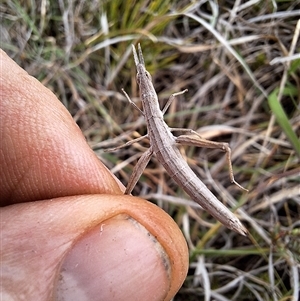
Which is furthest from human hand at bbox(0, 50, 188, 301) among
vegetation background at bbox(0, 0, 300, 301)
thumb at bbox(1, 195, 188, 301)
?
vegetation background at bbox(0, 0, 300, 301)

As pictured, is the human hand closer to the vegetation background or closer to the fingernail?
the fingernail

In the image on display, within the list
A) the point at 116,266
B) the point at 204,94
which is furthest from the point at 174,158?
the point at 204,94

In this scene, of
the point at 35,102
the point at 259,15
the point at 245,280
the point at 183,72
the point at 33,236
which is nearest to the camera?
the point at 33,236

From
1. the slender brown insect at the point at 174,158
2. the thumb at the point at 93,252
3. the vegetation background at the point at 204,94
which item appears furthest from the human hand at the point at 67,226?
the vegetation background at the point at 204,94

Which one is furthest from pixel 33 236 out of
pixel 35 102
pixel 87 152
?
pixel 35 102

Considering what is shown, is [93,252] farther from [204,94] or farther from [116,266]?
[204,94]

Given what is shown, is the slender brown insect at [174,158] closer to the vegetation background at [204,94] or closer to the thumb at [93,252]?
the thumb at [93,252]

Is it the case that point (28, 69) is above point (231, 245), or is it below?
above

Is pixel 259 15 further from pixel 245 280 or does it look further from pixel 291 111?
pixel 245 280
